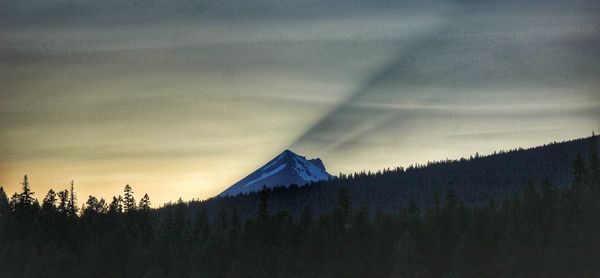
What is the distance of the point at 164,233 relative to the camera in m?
193

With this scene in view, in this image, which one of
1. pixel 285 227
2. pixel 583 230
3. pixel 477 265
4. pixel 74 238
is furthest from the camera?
pixel 74 238

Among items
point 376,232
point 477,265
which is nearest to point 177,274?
point 376,232

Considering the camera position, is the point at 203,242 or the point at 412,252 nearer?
the point at 412,252

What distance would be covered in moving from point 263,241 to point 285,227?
4.61m

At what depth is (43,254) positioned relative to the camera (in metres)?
168

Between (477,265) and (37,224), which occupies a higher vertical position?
(37,224)

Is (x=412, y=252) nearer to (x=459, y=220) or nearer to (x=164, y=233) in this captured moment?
(x=459, y=220)

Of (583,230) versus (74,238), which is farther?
(74,238)

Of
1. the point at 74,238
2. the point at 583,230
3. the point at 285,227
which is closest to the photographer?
the point at 583,230

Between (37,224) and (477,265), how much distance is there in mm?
76588

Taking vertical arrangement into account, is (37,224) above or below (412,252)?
above

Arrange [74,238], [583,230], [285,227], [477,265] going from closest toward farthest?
[477,265]
[583,230]
[285,227]
[74,238]

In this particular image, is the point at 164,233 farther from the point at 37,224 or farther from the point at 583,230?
the point at 583,230

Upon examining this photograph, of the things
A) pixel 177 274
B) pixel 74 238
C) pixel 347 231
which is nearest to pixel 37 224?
pixel 74 238
